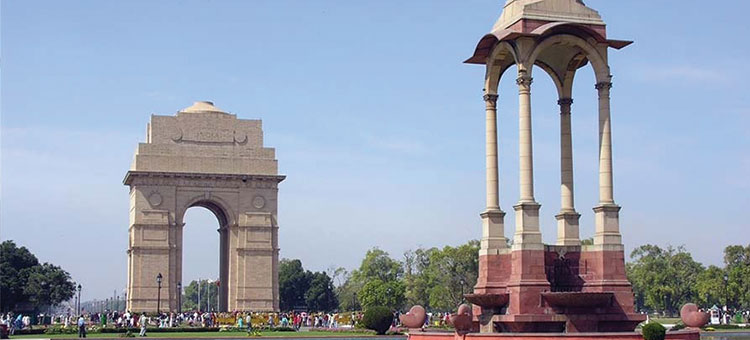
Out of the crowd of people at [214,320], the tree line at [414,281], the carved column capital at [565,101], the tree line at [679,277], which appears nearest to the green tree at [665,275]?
the tree line at [679,277]

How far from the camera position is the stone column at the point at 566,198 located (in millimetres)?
27859

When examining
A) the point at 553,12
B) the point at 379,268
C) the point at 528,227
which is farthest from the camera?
the point at 379,268

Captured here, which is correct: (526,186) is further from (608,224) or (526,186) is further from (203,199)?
(203,199)

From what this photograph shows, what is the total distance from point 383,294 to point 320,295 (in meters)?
32.2

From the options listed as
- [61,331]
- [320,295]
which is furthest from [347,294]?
[61,331]

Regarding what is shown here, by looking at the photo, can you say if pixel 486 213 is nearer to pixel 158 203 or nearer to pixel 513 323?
pixel 513 323

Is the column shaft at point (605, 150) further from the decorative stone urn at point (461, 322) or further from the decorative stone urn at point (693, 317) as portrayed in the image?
the decorative stone urn at point (461, 322)

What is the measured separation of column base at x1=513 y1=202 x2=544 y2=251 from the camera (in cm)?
2623

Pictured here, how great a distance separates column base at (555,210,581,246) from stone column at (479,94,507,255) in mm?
1541

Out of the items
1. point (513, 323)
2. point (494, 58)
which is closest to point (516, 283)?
point (513, 323)

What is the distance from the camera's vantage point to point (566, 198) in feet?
92.3

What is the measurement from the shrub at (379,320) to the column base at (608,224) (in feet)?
59.9

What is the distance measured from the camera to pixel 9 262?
8594 centimetres

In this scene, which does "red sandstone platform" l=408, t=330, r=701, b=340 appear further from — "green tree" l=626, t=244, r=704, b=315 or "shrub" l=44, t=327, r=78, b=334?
"green tree" l=626, t=244, r=704, b=315
